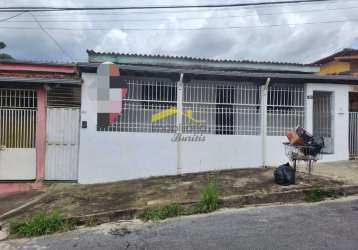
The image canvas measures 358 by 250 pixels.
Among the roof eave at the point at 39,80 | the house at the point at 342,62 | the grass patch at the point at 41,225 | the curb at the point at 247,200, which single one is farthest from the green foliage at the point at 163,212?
the house at the point at 342,62

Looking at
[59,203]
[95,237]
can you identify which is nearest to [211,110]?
[59,203]

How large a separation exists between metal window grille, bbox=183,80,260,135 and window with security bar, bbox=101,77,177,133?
0.43 meters

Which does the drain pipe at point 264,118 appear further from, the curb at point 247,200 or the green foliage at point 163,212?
the green foliage at point 163,212

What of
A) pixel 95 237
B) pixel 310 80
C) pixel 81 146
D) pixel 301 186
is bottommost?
pixel 95 237

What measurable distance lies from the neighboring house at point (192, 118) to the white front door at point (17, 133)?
1425 millimetres

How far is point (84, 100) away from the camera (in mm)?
9656

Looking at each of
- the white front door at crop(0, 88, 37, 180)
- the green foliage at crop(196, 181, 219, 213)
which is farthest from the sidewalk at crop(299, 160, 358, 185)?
the white front door at crop(0, 88, 37, 180)

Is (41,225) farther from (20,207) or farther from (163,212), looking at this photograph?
(163,212)

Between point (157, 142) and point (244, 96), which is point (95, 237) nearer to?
point (157, 142)

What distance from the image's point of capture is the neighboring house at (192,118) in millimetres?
9766

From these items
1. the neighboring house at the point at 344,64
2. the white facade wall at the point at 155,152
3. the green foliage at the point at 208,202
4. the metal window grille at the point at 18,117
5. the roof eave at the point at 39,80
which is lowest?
the green foliage at the point at 208,202

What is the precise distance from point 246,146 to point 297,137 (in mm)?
2477

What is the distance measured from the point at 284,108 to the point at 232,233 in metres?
6.16

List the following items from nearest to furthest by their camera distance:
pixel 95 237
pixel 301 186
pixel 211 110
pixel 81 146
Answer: pixel 95 237
pixel 301 186
pixel 81 146
pixel 211 110
